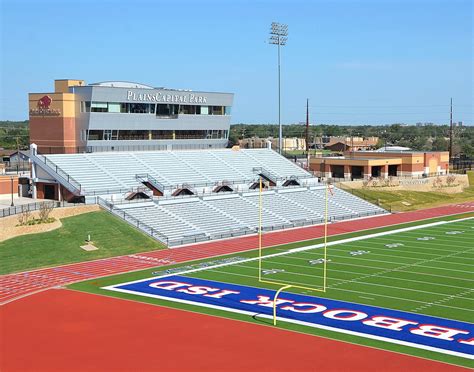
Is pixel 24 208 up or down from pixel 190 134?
down

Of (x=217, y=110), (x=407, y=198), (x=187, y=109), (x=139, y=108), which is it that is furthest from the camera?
(x=217, y=110)

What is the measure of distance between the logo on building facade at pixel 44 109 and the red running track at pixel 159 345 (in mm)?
29879

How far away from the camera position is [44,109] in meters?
53.2

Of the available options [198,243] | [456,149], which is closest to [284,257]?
[198,243]

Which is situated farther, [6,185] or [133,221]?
[6,185]

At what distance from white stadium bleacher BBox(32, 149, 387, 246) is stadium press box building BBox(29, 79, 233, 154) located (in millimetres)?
1755

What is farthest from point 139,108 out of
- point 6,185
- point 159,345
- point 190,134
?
point 159,345

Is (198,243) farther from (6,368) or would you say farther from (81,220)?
(6,368)

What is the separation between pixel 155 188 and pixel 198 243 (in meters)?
10.1

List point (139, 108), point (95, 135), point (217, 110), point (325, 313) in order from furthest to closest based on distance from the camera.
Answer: point (217, 110) < point (139, 108) < point (95, 135) < point (325, 313)

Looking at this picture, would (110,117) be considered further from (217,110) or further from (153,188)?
(217,110)

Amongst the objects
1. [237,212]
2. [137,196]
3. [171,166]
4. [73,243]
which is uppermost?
[171,166]

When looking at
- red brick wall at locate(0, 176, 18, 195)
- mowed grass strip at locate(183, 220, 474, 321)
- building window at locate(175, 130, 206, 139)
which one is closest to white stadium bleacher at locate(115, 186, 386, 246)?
mowed grass strip at locate(183, 220, 474, 321)

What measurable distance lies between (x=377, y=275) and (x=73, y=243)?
54.9ft
